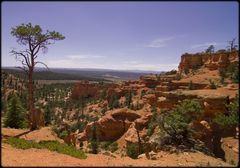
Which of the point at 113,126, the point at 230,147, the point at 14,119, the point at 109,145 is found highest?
the point at 14,119

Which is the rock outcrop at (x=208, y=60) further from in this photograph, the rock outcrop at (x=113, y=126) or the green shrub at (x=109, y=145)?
the green shrub at (x=109, y=145)

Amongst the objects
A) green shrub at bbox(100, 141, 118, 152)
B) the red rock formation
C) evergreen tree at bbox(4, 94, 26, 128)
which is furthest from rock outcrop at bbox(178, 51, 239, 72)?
evergreen tree at bbox(4, 94, 26, 128)

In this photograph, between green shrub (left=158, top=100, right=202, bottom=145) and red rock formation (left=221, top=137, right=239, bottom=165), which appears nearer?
green shrub (left=158, top=100, right=202, bottom=145)

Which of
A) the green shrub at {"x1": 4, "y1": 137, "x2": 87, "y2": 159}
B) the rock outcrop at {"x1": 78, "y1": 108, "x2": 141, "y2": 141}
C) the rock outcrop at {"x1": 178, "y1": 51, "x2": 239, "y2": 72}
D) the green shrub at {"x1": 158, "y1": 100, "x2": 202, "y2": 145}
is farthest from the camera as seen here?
the rock outcrop at {"x1": 178, "y1": 51, "x2": 239, "y2": 72}

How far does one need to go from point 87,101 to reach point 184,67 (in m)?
35.7

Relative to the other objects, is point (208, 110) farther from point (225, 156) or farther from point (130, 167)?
point (130, 167)

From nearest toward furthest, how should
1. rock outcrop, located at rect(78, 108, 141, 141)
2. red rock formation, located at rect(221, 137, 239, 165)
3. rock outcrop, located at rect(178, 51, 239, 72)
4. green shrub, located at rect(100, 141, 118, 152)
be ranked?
1. red rock formation, located at rect(221, 137, 239, 165)
2. green shrub, located at rect(100, 141, 118, 152)
3. rock outcrop, located at rect(78, 108, 141, 141)
4. rock outcrop, located at rect(178, 51, 239, 72)

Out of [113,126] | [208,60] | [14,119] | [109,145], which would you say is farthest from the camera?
[208,60]

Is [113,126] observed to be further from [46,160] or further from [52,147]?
[46,160]

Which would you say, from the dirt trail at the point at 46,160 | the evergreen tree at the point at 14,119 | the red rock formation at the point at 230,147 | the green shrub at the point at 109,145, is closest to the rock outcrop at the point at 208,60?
the green shrub at the point at 109,145

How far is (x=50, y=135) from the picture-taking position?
17.1 m

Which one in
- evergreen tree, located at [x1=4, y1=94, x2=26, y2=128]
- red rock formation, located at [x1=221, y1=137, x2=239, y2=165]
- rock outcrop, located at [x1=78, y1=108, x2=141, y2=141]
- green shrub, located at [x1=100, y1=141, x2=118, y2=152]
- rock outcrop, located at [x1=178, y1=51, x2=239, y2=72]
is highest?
rock outcrop, located at [x1=178, y1=51, x2=239, y2=72]

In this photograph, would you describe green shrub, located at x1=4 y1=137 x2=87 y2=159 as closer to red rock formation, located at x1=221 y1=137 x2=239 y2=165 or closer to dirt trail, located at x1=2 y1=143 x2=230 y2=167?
dirt trail, located at x1=2 y1=143 x2=230 y2=167

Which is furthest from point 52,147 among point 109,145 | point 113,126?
point 113,126
